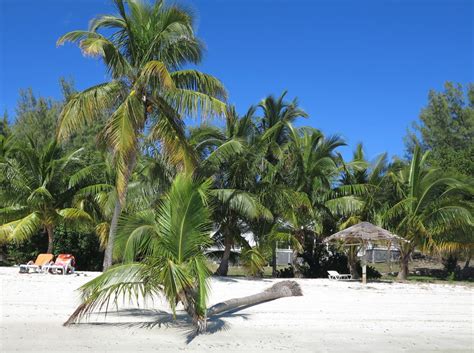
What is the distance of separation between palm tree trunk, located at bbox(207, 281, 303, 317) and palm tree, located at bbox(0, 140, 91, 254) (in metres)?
9.42

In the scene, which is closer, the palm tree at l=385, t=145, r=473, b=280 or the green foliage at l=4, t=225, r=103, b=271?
the palm tree at l=385, t=145, r=473, b=280

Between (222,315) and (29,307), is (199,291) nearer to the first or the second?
(222,315)

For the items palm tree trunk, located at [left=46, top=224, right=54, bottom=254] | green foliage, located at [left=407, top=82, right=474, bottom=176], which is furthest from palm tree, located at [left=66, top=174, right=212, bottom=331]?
green foliage, located at [left=407, top=82, right=474, bottom=176]

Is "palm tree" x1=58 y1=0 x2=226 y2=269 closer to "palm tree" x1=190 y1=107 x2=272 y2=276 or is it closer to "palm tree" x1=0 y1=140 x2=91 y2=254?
"palm tree" x1=190 y1=107 x2=272 y2=276

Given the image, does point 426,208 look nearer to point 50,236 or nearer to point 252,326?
point 252,326

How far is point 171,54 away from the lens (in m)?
14.0

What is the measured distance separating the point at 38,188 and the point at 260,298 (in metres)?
11.4

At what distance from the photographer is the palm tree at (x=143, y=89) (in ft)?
42.2

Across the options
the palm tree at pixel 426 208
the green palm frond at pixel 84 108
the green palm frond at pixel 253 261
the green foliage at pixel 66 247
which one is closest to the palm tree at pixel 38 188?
the green foliage at pixel 66 247

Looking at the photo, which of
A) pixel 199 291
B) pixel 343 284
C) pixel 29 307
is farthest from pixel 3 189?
pixel 199 291

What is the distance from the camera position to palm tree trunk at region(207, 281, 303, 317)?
921cm

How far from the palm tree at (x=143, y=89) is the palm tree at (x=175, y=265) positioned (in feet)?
16.9

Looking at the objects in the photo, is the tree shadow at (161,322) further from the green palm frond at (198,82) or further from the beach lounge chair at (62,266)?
the beach lounge chair at (62,266)

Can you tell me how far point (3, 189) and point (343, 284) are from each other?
13.9 metres
